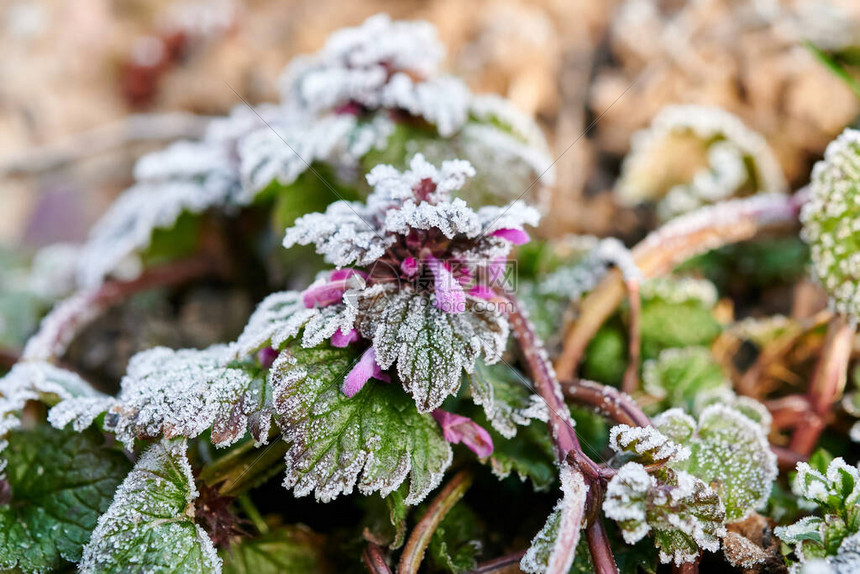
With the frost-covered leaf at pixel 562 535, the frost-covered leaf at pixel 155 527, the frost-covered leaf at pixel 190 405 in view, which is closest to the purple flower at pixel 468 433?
the frost-covered leaf at pixel 562 535

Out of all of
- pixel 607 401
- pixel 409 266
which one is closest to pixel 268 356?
pixel 409 266

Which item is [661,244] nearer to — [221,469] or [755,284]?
[755,284]

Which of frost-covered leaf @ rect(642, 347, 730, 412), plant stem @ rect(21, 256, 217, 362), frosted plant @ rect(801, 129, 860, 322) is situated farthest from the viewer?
plant stem @ rect(21, 256, 217, 362)

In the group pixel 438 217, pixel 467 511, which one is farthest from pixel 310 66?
pixel 467 511

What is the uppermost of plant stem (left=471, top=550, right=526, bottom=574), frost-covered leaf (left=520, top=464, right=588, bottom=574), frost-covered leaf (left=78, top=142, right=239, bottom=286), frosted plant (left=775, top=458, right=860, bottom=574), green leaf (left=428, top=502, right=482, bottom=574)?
frost-covered leaf (left=78, top=142, right=239, bottom=286)

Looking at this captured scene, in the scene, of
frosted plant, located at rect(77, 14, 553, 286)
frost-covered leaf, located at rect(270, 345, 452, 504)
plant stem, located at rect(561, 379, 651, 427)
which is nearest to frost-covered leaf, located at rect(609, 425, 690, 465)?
plant stem, located at rect(561, 379, 651, 427)

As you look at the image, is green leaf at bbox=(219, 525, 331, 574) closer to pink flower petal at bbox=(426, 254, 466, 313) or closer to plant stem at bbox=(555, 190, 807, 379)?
pink flower petal at bbox=(426, 254, 466, 313)

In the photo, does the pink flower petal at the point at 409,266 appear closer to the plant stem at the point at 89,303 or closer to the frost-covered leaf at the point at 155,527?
the frost-covered leaf at the point at 155,527
